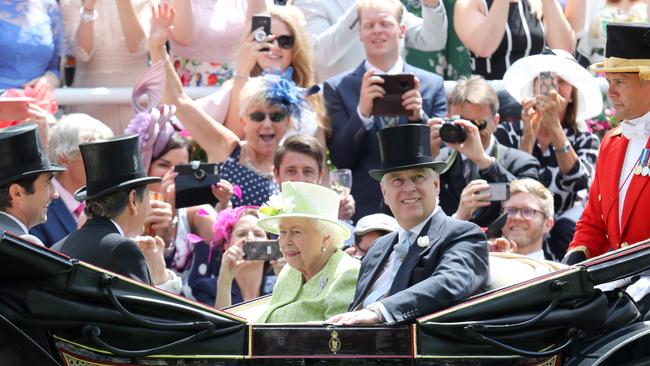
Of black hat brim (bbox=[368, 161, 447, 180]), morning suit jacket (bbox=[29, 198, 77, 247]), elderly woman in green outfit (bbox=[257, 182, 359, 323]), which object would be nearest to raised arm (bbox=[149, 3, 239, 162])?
morning suit jacket (bbox=[29, 198, 77, 247])

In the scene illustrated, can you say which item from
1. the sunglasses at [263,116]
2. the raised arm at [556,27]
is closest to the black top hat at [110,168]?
the sunglasses at [263,116]

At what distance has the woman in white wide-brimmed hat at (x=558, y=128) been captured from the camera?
8836mm

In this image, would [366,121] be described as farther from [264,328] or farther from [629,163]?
[264,328]

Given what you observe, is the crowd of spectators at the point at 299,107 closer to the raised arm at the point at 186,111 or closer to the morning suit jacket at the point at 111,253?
the raised arm at the point at 186,111

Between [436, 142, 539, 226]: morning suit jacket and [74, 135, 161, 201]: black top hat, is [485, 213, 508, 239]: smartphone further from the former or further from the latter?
[74, 135, 161, 201]: black top hat

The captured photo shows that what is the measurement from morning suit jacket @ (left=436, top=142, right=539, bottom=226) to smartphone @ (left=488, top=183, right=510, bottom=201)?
20 centimetres

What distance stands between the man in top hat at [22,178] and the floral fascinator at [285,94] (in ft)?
7.35

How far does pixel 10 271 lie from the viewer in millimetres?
5879

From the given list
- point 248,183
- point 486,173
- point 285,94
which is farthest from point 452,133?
point 248,183

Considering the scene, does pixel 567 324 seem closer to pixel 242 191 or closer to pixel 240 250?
pixel 240 250

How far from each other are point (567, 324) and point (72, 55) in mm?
4666

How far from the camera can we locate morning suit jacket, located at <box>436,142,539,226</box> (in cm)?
870

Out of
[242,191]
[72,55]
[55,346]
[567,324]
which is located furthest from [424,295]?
[72,55]

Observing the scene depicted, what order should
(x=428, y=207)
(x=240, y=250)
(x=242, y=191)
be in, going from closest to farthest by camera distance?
(x=428, y=207)
(x=240, y=250)
(x=242, y=191)
